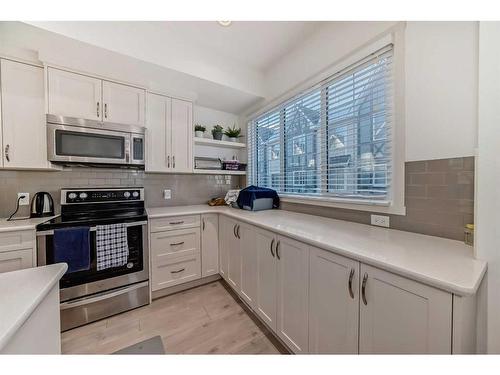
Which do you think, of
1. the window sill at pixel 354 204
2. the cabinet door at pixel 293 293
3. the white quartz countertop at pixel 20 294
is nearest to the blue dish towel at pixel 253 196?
the window sill at pixel 354 204

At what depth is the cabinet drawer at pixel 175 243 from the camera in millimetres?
2053

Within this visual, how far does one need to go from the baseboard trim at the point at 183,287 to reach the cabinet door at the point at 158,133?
1.37 m

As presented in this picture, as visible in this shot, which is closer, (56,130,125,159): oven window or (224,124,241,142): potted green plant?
(56,130,125,159): oven window

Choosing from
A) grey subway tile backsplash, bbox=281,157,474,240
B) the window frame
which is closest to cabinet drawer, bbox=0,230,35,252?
the window frame

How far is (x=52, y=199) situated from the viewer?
1972mm

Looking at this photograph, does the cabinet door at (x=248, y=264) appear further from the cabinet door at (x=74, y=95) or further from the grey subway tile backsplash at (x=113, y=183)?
the cabinet door at (x=74, y=95)

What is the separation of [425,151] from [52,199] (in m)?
3.23

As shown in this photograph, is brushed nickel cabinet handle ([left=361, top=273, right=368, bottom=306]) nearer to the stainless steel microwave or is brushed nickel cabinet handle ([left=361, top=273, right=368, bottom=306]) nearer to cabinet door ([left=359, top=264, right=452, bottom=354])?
cabinet door ([left=359, top=264, right=452, bottom=354])

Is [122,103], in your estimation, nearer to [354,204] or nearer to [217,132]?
[217,132]

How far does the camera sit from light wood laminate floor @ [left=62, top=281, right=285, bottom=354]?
146 centimetres

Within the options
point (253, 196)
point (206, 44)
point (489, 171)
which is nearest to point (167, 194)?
point (253, 196)

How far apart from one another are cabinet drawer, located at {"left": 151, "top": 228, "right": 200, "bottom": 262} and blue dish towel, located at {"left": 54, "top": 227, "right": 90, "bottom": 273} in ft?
1.79
